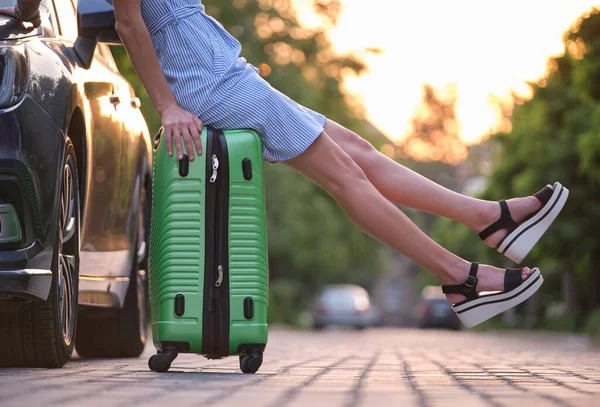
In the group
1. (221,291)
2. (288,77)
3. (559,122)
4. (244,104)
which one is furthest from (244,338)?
(559,122)

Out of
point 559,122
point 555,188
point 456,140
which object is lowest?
point 555,188

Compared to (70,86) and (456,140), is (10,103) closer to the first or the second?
(70,86)

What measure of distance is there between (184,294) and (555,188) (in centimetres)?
182

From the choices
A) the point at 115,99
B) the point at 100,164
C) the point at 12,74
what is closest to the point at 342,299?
the point at 115,99

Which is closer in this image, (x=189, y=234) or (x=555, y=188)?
(x=189, y=234)

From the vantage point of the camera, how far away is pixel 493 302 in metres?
5.52

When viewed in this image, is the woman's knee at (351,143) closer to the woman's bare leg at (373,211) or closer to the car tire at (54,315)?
the woman's bare leg at (373,211)

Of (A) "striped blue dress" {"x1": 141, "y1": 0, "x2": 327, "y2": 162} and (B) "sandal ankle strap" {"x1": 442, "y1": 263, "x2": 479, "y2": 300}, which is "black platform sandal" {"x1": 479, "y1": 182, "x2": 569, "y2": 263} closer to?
(B) "sandal ankle strap" {"x1": 442, "y1": 263, "x2": 479, "y2": 300}

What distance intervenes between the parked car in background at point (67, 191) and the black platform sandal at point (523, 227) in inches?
71.8

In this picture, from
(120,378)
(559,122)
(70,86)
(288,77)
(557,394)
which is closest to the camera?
(557,394)

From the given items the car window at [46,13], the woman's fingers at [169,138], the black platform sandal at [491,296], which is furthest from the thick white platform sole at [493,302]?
the car window at [46,13]

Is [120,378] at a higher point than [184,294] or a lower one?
lower

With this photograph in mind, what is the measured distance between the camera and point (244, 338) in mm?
5242

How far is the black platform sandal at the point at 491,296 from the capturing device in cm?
551
